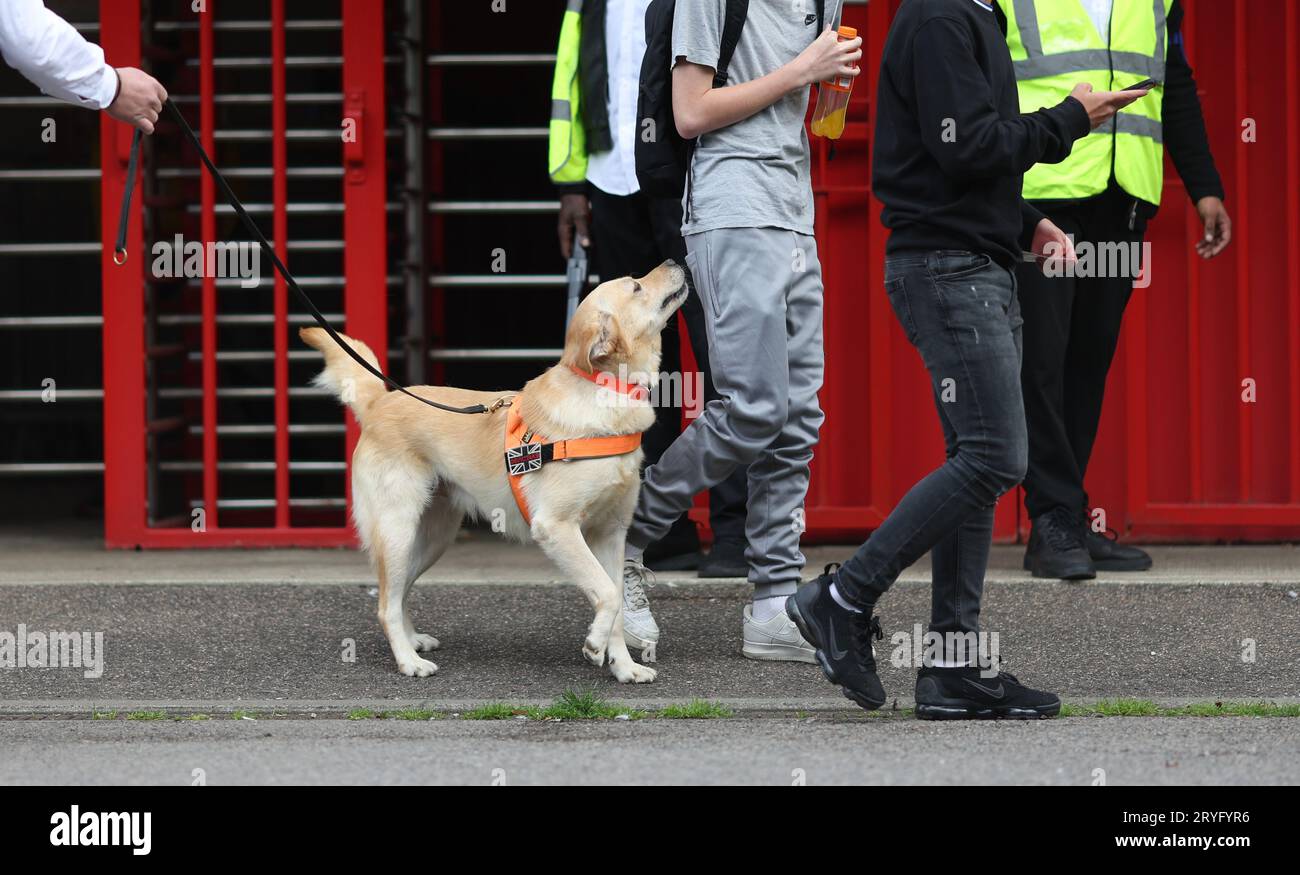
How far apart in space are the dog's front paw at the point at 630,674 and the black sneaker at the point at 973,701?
897mm

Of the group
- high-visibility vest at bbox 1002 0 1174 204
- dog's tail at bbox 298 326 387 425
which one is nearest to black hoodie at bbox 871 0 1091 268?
high-visibility vest at bbox 1002 0 1174 204

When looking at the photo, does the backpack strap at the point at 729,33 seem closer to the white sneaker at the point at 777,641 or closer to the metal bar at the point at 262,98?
the white sneaker at the point at 777,641

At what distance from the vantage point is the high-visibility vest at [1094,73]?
5953mm

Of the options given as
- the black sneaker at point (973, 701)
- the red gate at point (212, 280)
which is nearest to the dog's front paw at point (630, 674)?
the black sneaker at point (973, 701)

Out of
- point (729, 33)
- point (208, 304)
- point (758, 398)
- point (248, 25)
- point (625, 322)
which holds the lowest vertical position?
point (758, 398)

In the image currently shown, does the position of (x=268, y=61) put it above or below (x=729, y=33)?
above

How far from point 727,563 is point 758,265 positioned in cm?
156

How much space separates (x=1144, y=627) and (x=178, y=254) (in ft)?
13.4

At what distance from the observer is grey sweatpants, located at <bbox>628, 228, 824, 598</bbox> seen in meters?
4.90

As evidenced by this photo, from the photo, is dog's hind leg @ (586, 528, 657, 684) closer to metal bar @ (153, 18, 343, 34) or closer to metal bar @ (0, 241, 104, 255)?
metal bar @ (153, 18, 343, 34)

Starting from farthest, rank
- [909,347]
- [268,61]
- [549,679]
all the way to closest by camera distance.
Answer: [268,61] → [909,347] → [549,679]

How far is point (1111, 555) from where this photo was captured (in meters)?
6.32

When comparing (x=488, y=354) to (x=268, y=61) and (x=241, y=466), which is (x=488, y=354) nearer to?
(x=241, y=466)

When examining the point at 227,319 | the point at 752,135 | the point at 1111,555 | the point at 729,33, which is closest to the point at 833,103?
the point at 752,135
